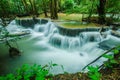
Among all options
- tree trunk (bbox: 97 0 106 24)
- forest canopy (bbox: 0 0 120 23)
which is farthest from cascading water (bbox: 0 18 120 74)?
forest canopy (bbox: 0 0 120 23)

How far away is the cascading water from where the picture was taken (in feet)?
23.0

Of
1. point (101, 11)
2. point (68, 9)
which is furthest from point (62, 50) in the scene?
point (68, 9)

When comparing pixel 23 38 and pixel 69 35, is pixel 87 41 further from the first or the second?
pixel 23 38

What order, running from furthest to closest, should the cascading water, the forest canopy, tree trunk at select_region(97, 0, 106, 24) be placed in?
tree trunk at select_region(97, 0, 106, 24) → the forest canopy → the cascading water

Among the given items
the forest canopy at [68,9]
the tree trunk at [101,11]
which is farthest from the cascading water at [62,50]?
the forest canopy at [68,9]

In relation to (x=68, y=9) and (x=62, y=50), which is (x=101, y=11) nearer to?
(x=62, y=50)

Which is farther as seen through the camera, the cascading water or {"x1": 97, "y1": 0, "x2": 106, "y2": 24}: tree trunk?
{"x1": 97, "y1": 0, "x2": 106, "y2": 24}: tree trunk

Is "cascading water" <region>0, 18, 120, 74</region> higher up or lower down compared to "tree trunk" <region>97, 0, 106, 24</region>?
lower down

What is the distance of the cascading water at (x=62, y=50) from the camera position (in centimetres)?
701

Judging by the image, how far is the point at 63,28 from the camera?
958 centimetres

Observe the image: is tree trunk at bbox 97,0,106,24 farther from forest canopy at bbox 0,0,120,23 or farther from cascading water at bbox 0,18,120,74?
cascading water at bbox 0,18,120,74

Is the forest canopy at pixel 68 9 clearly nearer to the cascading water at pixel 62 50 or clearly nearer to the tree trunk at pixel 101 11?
the tree trunk at pixel 101 11

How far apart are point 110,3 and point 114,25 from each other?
165 centimetres

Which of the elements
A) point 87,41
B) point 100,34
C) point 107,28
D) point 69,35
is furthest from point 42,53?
point 107,28
